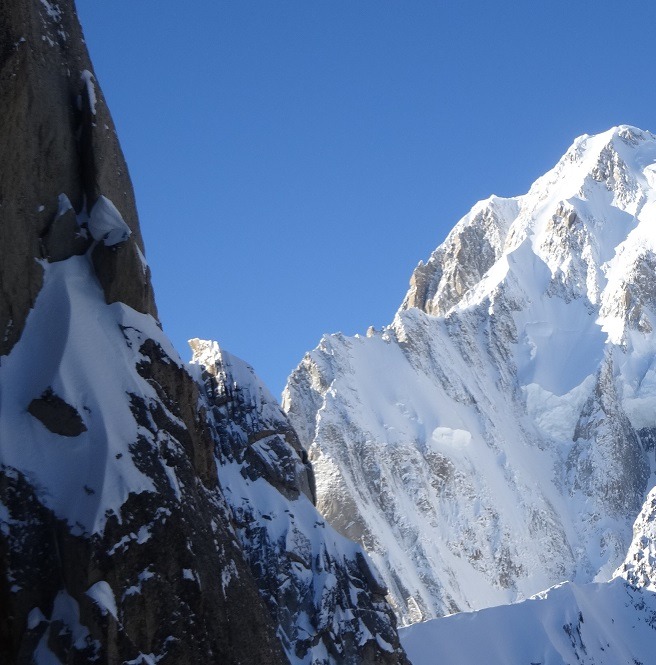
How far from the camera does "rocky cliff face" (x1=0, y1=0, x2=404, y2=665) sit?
22.6m

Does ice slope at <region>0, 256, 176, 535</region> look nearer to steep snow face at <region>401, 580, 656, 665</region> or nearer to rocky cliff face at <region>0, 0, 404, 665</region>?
rocky cliff face at <region>0, 0, 404, 665</region>

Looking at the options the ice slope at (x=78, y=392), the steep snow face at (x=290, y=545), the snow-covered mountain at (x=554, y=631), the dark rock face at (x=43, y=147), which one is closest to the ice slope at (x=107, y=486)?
the ice slope at (x=78, y=392)

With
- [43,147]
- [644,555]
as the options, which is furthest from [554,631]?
[43,147]

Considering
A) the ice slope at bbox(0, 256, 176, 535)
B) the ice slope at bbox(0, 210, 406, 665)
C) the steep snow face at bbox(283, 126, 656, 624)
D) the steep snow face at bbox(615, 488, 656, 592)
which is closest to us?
the ice slope at bbox(0, 210, 406, 665)

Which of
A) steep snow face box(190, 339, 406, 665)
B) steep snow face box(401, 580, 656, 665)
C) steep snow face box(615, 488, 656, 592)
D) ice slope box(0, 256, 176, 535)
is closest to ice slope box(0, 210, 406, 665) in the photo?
ice slope box(0, 256, 176, 535)

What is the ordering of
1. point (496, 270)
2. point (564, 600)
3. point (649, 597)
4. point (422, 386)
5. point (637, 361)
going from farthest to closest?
1. point (496, 270)
2. point (637, 361)
3. point (422, 386)
4. point (649, 597)
5. point (564, 600)

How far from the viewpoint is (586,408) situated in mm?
136625

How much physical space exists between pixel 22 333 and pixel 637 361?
12260 centimetres

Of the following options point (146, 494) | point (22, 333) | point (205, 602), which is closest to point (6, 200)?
point (22, 333)

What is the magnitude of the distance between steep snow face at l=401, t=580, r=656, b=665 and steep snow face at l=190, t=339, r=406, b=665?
101 feet

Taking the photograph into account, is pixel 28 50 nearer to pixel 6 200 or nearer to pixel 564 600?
pixel 6 200

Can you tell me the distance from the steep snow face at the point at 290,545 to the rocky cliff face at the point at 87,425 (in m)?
17.5

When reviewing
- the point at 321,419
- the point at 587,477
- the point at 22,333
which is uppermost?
the point at 321,419

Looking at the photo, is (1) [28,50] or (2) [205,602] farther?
(1) [28,50]
